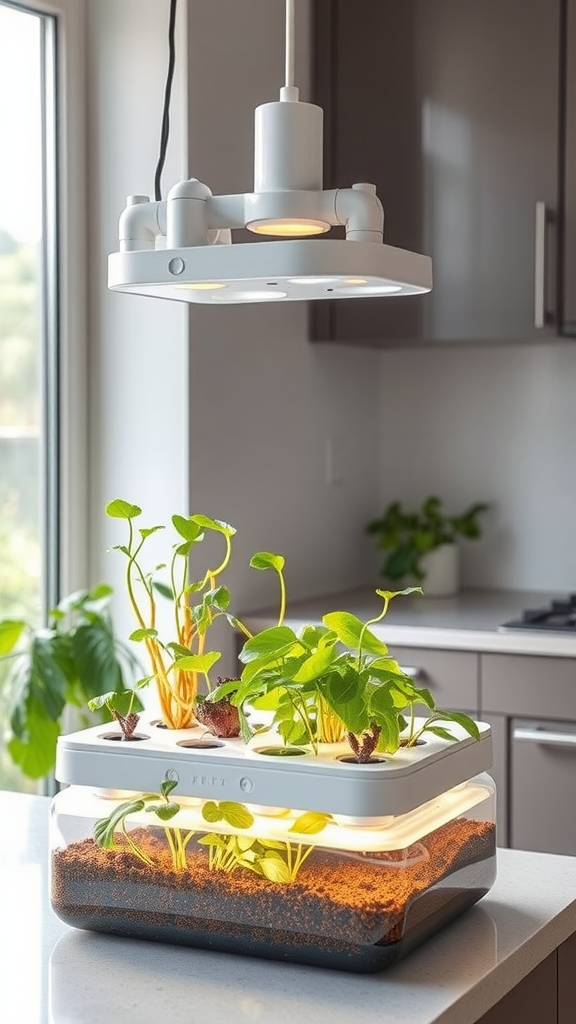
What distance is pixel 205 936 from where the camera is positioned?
118 centimetres

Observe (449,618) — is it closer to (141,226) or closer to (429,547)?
(429,547)

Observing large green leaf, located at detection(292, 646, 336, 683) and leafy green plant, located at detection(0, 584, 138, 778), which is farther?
leafy green plant, located at detection(0, 584, 138, 778)

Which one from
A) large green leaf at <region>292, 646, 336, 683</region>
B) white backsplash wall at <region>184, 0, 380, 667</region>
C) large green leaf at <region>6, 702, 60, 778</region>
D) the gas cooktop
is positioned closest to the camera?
large green leaf at <region>292, 646, 336, 683</region>

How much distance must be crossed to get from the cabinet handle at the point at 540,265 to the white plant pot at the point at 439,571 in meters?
0.66

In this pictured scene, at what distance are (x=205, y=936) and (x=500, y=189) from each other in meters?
2.09

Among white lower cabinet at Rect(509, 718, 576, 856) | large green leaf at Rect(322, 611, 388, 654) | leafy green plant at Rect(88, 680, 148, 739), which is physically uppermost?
large green leaf at Rect(322, 611, 388, 654)

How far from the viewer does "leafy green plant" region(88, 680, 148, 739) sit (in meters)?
1.22

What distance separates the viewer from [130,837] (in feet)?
3.97

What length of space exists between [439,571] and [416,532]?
0.37 ft

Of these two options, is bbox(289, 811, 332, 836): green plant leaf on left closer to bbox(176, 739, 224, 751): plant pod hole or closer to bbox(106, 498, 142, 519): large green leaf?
bbox(176, 739, 224, 751): plant pod hole

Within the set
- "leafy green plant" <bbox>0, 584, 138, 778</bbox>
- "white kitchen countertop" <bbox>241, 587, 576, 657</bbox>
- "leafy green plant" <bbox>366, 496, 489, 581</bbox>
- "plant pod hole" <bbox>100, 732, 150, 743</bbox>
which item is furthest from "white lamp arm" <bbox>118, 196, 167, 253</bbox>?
"leafy green plant" <bbox>366, 496, 489, 581</bbox>

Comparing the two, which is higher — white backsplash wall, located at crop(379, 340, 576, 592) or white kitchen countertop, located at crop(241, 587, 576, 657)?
white backsplash wall, located at crop(379, 340, 576, 592)

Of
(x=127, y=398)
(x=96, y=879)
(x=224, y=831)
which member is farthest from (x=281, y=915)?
(x=127, y=398)

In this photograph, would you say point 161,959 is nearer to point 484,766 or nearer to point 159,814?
point 159,814
